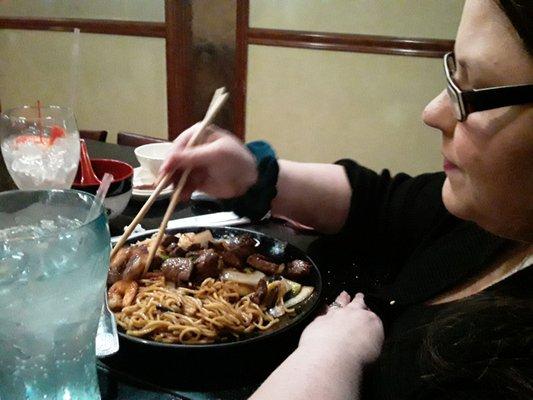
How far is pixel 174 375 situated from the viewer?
779 millimetres

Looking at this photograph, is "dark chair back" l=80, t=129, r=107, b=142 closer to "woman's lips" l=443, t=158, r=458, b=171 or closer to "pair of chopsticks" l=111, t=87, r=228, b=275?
"pair of chopsticks" l=111, t=87, r=228, b=275

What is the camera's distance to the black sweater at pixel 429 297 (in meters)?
0.66

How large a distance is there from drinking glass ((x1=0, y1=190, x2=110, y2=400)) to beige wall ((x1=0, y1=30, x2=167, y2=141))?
10.1 ft

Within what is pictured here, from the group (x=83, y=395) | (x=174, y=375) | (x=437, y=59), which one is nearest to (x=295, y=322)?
(x=174, y=375)

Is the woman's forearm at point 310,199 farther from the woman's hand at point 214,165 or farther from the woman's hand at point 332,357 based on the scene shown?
the woman's hand at point 332,357

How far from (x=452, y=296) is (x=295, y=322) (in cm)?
33

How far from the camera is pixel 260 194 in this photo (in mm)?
1226

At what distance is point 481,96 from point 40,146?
0.96 meters

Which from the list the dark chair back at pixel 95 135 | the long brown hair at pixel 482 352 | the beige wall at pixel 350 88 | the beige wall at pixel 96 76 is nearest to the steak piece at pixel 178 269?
the long brown hair at pixel 482 352

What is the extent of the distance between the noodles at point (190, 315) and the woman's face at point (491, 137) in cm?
38

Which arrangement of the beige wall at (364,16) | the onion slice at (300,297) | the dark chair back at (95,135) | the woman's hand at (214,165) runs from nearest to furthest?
the onion slice at (300,297) < the woman's hand at (214,165) < the dark chair back at (95,135) < the beige wall at (364,16)

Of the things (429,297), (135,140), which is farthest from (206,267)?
(135,140)

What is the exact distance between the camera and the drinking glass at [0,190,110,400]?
1.97ft

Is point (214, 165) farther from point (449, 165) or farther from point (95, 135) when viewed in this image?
point (95, 135)
